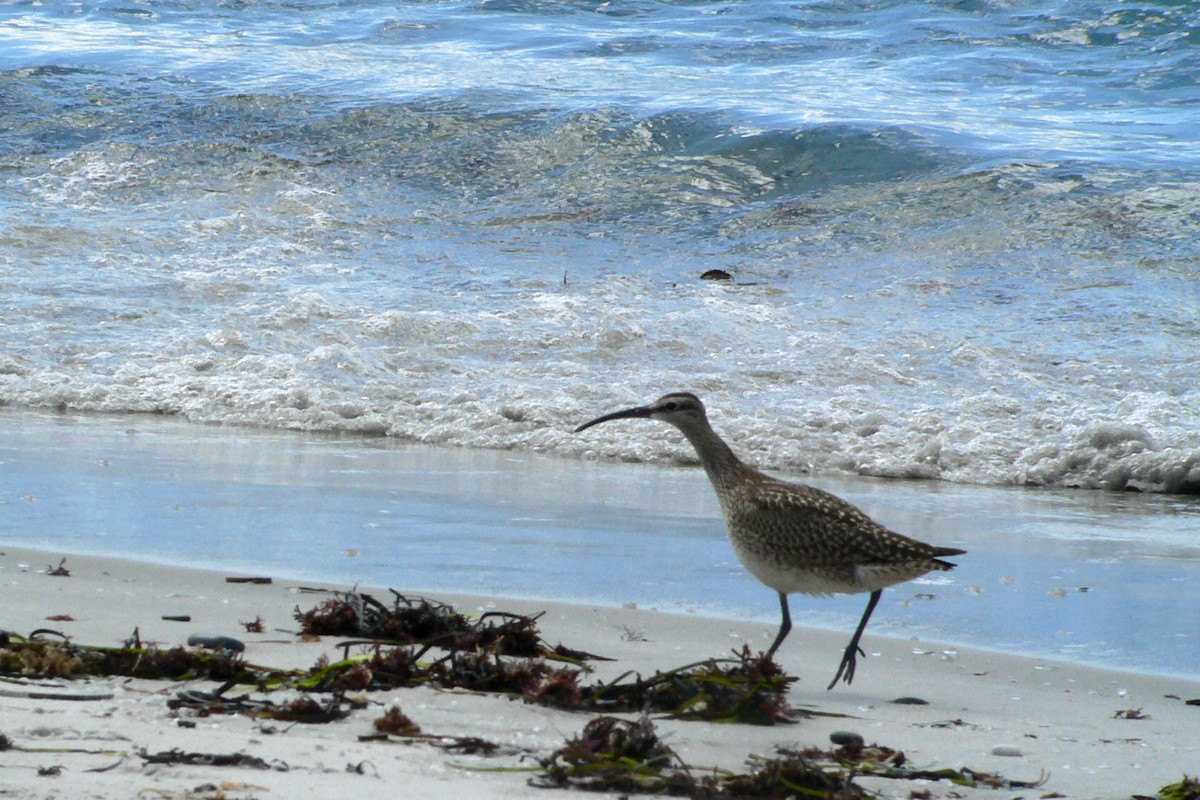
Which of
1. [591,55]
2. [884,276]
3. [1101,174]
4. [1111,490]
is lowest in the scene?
[1111,490]

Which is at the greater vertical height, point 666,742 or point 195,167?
point 195,167

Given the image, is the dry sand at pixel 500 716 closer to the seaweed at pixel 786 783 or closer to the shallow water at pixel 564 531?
the seaweed at pixel 786 783

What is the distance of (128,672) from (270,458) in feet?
14.2

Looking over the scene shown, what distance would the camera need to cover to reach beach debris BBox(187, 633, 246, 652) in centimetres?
406

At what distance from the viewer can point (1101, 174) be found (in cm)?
1448

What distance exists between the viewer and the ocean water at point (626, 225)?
30.8 feet

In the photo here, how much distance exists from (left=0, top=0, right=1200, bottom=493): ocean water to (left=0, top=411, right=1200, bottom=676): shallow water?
833 millimetres

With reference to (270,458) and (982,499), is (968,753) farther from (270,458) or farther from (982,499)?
(270,458)

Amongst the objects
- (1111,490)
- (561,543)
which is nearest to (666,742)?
(561,543)

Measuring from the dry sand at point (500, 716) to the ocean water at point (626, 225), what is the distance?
153 inches

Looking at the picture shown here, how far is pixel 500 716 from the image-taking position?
3.64 meters

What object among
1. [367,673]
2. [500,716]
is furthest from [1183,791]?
→ [367,673]

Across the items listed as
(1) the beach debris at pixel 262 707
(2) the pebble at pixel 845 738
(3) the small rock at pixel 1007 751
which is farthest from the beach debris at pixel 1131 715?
(1) the beach debris at pixel 262 707

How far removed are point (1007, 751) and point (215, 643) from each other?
7.01 ft
